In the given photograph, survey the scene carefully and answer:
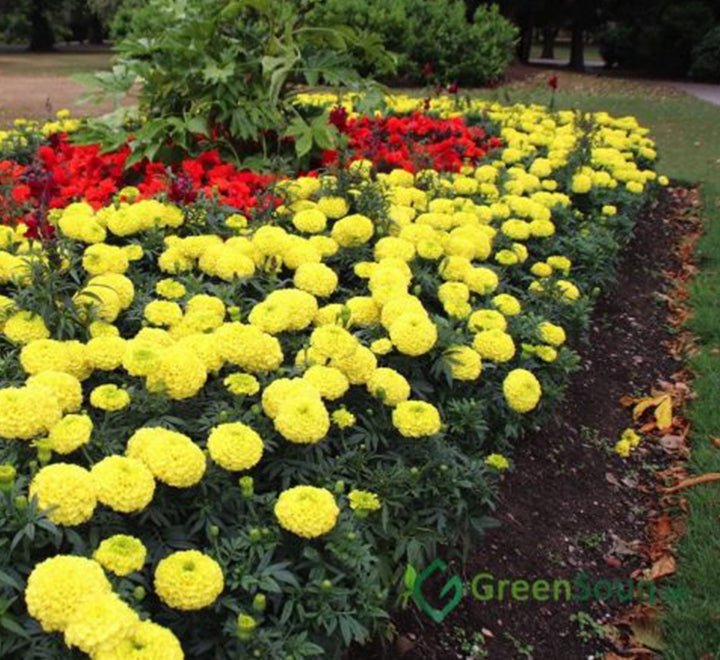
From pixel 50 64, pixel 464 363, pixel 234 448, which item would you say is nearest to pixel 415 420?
pixel 464 363

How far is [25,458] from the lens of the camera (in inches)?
76.9

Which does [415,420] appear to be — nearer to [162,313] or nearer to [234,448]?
[234,448]

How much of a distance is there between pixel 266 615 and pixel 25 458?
676mm

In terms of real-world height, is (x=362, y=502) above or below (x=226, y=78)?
below

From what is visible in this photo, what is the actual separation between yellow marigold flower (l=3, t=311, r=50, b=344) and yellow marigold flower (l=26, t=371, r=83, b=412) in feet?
1.06

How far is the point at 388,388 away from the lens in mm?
2391

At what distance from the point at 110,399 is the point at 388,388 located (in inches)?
30.9

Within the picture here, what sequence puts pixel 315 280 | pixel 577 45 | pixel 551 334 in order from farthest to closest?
pixel 577 45 < pixel 551 334 < pixel 315 280

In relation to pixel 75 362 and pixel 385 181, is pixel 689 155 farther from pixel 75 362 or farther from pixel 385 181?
pixel 75 362

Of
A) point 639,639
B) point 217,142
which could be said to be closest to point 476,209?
point 217,142

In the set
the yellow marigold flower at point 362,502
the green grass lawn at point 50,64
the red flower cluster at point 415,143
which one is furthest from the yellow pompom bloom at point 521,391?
the green grass lawn at point 50,64

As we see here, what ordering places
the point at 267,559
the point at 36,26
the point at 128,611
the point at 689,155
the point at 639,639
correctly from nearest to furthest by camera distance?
the point at 128,611 < the point at 267,559 < the point at 639,639 < the point at 689,155 < the point at 36,26

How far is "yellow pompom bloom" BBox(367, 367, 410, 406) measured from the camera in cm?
238

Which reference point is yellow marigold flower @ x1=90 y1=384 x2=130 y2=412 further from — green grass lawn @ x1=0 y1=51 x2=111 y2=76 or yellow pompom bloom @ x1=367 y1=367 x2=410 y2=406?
green grass lawn @ x1=0 y1=51 x2=111 y2=76
